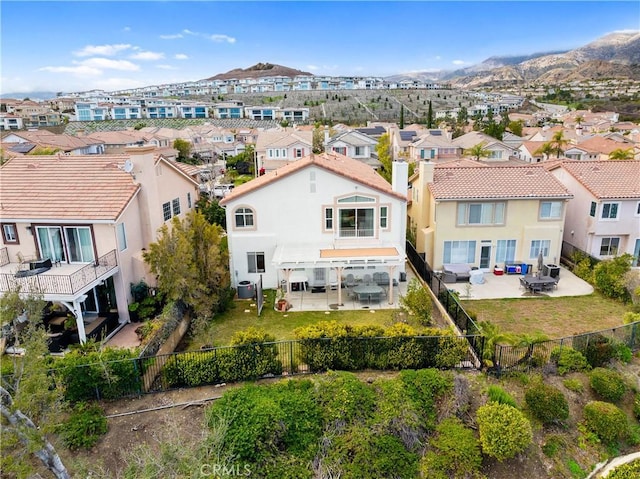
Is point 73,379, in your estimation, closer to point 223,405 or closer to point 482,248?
point 223,405

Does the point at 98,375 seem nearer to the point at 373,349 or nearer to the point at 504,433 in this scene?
the point at 373,349

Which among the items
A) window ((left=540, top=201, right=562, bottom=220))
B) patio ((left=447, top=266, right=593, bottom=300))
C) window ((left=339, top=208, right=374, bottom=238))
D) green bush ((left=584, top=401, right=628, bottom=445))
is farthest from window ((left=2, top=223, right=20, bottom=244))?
window ((left=540, top=201, right=562, bottom=220))

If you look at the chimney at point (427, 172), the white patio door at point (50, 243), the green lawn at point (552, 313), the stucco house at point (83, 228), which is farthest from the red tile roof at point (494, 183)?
the white patio door at point (50, 243)

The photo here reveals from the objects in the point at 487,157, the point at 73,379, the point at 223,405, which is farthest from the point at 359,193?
the point at 487,157

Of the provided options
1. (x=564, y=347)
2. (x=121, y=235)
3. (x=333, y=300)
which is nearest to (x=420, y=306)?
(x=333, y=300)

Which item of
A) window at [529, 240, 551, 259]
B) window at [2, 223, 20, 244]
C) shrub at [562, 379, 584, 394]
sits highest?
window at [2, 223, 20, 244]

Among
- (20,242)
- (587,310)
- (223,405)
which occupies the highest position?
(20,242)

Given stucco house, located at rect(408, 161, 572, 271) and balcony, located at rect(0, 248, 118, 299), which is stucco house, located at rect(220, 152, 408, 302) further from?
balcony, located at rect(0, 248, 118, 299)
